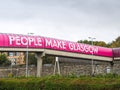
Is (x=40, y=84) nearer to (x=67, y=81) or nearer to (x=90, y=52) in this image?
(x=67, y=81)

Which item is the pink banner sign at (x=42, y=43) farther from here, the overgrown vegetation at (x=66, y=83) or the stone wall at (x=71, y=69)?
the overgrown vegetation at (x=66, y=83)

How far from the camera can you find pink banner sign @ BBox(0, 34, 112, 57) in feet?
162

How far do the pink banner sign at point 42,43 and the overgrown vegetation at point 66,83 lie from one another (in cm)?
2782

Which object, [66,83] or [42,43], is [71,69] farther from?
[66,83]

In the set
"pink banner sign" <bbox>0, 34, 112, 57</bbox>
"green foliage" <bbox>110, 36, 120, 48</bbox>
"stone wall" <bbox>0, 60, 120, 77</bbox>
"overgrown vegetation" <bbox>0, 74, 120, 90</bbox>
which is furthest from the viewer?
"green foliage" <bbox>110, 36, 120, 48</bbox>

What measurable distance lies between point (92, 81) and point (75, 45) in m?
41.9

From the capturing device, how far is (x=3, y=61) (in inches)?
4461

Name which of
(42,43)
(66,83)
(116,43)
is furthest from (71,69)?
(116,43)

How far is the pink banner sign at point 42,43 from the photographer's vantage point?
49.3 m

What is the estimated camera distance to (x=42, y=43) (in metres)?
53.5

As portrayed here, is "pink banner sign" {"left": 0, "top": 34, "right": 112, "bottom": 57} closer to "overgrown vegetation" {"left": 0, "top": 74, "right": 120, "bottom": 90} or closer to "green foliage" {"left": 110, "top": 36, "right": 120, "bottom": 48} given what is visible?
"overgrown vegetation" {"left": 0, "top": 74, "right": 120, "bottom": 90}

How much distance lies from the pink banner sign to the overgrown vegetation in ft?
91.3

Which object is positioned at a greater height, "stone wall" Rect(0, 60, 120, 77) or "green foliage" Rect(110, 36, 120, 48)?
"green foliage" Rect(110, 36, 120, 48)

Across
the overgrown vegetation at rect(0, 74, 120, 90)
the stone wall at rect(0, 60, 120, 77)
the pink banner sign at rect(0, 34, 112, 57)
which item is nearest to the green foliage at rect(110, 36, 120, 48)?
the stone wall at rect(0, 60, 120, 77)
